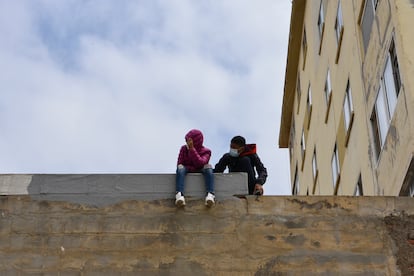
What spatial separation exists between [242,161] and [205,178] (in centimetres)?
93

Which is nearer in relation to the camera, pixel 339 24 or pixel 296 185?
pixel 339 24

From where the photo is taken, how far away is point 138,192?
1352 cm

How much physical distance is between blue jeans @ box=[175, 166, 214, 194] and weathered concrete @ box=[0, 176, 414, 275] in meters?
0.23

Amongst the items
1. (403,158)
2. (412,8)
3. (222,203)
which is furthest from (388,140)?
(222,203)

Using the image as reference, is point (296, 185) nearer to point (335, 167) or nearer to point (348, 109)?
point (335, 167)

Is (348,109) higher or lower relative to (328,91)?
lower

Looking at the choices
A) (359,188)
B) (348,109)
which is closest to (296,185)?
(348,109)

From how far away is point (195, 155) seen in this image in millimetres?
13570

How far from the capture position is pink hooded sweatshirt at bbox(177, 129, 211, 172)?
13586 mm

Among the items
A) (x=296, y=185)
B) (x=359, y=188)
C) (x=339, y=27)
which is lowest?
(x=359, y=188)

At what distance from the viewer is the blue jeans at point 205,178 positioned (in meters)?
13.4

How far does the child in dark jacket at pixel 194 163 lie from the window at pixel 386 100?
5.43 meters

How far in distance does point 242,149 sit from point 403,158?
4.21 m

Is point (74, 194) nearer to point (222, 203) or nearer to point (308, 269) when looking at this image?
point (222, 203)
